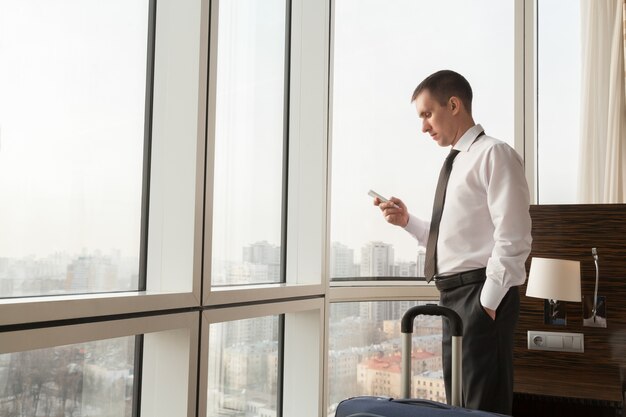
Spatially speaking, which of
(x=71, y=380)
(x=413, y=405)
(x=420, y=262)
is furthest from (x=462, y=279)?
(x=71, y=380)

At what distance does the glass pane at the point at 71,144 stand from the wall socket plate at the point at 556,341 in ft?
6.96

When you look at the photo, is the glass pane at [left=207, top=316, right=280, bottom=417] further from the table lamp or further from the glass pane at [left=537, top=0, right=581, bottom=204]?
the glass pane at [left=537, top=0, right=581, bottom=204]

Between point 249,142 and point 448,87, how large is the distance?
0.90 m

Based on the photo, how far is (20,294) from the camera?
1472mm

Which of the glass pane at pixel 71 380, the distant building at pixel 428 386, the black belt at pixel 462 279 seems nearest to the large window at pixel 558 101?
the distant building at pixel 428 386

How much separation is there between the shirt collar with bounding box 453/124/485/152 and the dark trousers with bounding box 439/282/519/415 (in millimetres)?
581

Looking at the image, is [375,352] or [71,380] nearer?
[71,380]

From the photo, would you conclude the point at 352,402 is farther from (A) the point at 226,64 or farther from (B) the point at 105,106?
(A) the point at 226,64

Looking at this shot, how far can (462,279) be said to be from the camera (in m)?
2.12

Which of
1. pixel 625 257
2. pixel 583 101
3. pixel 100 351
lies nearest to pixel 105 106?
pixel 100 351

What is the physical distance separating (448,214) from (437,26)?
5.35 ft

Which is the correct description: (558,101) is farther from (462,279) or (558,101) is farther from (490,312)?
(490,312)

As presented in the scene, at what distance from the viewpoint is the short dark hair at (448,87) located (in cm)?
229

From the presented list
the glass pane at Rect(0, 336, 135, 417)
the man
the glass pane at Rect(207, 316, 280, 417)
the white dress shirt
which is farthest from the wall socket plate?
the glass pane at Rect(0, 336, 135, 417)
